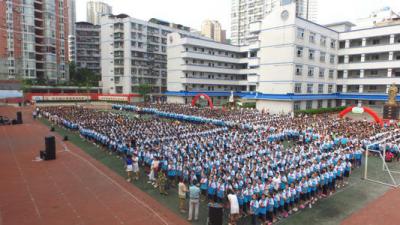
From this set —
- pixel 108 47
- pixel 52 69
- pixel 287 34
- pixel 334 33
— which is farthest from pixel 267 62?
pixel 52 69

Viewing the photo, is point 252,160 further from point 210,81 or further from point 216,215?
point 210,81

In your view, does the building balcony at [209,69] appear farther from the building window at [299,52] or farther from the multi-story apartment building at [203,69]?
the building window at [299,52]

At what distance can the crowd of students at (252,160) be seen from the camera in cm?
1131

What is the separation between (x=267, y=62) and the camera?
45531mm

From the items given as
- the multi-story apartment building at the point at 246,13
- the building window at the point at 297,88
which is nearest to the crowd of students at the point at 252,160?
the building window at the point at 297,88

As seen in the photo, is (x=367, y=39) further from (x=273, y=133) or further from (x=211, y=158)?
(x=211, y=158)

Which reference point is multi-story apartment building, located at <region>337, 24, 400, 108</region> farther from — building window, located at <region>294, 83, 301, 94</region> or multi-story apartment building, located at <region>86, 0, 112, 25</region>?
multi-story apartment building, located at <region>86, 0, 112, 25</region>

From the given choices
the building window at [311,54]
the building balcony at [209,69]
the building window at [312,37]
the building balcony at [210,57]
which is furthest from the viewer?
the building balcony at [209,69]

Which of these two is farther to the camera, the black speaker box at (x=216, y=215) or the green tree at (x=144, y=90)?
the green tree at (x=144, y=90)

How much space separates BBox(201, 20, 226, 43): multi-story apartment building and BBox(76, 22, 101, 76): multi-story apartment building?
71075mm

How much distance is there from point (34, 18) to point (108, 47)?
1777 cm

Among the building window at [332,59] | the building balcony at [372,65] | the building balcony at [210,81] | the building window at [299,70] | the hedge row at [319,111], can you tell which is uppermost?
the building window at [332,59]

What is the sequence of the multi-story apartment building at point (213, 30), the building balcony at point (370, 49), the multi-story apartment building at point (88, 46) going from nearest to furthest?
the building balcony at point (370, 49), the multi-story apartment building at point (88, 46), the multi-story apartment building at point (213, 30)

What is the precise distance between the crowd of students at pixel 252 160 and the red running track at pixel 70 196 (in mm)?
1570
